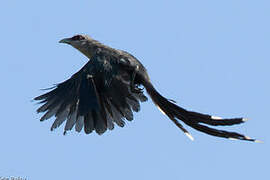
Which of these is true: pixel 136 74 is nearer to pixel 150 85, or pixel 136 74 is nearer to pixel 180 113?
pixel 150 85

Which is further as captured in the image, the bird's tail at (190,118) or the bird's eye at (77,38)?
the bird's eye at (77,38)

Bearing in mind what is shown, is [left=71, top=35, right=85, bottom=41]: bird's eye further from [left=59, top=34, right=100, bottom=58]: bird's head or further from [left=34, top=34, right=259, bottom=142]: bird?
[left=34, top=34, right=259, bottom=142]: bird

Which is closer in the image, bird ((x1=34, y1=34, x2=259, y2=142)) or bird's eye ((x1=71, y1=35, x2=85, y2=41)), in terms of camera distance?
bird ((x1=34, y1=34, x2=259, y2=142))

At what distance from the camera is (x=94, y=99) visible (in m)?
9.22

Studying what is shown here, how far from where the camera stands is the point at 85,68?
32.0 ft

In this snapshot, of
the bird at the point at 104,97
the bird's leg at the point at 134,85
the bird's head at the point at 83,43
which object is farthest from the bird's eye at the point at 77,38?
the bird's leg at the point at 134,85

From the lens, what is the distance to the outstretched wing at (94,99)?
9.15 m

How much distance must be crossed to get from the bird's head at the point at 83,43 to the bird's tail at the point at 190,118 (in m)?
1.45

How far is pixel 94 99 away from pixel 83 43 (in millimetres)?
1957

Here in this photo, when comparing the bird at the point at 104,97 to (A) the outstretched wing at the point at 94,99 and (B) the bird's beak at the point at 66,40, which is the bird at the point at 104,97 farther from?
(B) the bird's beak at the point at 66,40

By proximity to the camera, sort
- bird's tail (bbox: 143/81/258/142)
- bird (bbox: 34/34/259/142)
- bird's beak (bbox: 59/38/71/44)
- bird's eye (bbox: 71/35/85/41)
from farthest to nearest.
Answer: bird's beak (bbox: 59/38/71/44) < bird's eye (bbox: 71/35/85/41) < bird (bbox: 34/34/259/142) < bird's tail (bbox: 143/81/258/142)

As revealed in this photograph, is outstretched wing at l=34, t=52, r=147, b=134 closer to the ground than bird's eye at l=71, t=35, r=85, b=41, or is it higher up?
closer to the ground

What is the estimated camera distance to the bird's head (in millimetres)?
10615

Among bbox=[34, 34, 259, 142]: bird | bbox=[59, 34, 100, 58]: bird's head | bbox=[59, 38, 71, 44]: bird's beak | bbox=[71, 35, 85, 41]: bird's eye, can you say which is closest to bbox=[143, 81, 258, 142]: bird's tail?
bbox=[34, 34, 259, 142]: bird
